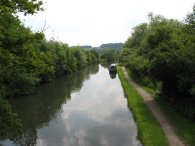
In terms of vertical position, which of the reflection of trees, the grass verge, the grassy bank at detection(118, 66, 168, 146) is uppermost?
the grass verge

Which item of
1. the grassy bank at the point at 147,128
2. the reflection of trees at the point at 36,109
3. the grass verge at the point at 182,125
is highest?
the grass verge at the point at 182,125

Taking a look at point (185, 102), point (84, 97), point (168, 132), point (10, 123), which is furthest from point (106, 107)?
point (10, 123)

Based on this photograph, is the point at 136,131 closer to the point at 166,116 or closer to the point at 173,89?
the point at 166,116

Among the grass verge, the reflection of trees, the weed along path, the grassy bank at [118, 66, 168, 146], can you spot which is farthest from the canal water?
the grass verge

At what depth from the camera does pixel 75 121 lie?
28250 mm

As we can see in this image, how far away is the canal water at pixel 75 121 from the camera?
22108mm

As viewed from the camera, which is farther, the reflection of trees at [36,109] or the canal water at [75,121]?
the reflection of trees at [36,109]

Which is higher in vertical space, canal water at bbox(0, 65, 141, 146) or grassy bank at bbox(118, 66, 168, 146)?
grassy bank at bbox(118, 66, 168, 146)

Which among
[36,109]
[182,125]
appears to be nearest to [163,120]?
[182,125]

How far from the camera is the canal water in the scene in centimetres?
2211

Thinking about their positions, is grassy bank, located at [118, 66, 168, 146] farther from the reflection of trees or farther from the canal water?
the reflection of trees

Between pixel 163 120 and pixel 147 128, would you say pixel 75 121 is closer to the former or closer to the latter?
pixel 163 120

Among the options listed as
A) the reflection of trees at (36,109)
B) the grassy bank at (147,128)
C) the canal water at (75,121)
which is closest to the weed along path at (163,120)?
the grassy bank at (147,128)

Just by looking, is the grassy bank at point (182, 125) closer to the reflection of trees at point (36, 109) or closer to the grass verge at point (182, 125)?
the grass verge at point (182, 125)
